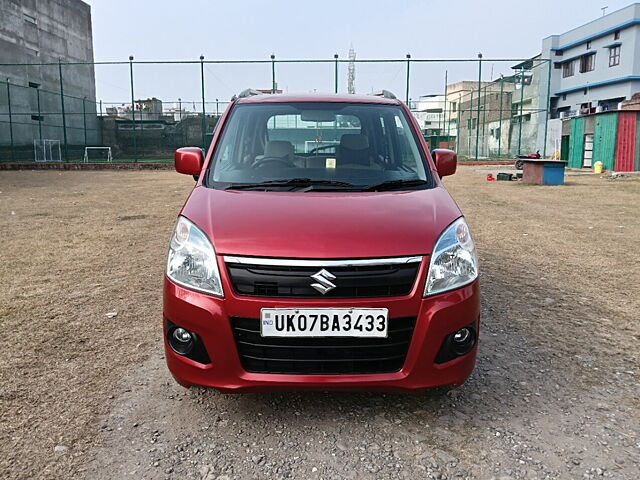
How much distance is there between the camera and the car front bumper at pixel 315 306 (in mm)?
2367

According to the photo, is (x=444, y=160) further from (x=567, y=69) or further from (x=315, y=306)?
(x=567, y=69)

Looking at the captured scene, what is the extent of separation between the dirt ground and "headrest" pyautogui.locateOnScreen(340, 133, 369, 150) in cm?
157

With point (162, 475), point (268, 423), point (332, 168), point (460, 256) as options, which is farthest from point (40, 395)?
point (460, 256)

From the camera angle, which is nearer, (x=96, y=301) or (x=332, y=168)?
(x=332, y=168)

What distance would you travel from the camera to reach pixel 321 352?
2.40m

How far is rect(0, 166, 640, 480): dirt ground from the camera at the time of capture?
229 cm

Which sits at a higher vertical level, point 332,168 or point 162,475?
point 332,168

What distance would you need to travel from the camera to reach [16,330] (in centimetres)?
378

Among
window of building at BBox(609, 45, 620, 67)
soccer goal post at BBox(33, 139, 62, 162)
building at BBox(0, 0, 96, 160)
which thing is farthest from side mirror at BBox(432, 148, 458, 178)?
window of building at BBox(609, 45, 620, 67)

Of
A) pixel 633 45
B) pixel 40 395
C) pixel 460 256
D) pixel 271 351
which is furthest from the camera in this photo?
pixel 633 45

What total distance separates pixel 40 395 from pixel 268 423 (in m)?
1.27

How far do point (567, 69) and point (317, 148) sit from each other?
5590 cm

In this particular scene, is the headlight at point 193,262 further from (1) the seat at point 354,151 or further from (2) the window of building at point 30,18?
(2) the window of building at point 30,18

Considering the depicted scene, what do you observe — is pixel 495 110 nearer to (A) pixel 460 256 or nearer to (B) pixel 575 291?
(B) pixel 575 291
